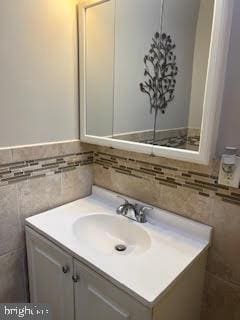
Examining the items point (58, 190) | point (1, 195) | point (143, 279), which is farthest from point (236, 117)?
point (1, 195)

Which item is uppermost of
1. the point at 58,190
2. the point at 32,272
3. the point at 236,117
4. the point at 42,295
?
the point at 236,117

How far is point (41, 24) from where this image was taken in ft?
3.76

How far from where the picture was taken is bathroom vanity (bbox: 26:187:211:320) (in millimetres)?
847

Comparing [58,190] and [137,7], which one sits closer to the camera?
[137,7]

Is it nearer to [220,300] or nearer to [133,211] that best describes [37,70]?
[133,211]

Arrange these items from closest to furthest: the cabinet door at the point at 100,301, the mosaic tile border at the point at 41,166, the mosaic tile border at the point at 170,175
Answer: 1. the cabinet door at the point at 100,301
2. the mosaic tile border at the point at 170,175
3. the mosaic tile border at the point at 41,166

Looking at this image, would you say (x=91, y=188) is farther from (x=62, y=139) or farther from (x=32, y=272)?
(x=32, y=272)

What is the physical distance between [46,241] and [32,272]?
0.30 metres

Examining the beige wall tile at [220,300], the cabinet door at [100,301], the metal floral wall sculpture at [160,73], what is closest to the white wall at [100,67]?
the metal floral wall sculpture at [160,73]

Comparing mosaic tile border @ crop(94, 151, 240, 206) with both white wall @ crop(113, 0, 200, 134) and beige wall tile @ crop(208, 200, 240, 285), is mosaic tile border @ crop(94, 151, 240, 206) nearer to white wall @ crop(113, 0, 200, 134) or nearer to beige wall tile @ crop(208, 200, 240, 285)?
beige wall tile @ crop(208, 200, 240, 285)

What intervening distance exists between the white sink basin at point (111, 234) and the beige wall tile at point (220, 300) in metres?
0.37

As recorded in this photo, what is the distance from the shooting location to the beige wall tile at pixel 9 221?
118cm

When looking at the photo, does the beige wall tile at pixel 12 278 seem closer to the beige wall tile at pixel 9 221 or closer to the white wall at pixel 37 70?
the beige wall tile at pixel 9 221

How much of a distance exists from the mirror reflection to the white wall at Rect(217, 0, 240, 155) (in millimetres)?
90
